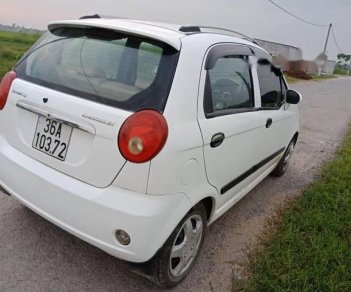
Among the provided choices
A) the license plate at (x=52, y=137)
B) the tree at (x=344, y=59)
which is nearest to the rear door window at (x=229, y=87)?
the license plate at (x=52, y=137)

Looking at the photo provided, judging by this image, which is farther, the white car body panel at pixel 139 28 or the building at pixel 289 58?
the building at pixel 289 58

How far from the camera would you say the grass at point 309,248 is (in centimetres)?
262

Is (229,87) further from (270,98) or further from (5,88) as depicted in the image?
(5,88)

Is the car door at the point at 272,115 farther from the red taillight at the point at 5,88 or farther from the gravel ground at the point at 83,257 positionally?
the red taillight at the point at 5,88

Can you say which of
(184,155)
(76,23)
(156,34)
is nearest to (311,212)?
(184,155)

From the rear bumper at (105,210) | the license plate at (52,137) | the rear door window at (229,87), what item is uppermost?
the rear door window at (229,87)

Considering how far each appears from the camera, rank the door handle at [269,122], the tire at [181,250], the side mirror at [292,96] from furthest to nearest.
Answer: the side mirror at [292,96]
the door handle at [269,122]
the tire at [181,250]

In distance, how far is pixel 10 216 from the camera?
307 cm

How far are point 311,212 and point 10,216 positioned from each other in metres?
2.79

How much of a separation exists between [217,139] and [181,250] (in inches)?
31.0

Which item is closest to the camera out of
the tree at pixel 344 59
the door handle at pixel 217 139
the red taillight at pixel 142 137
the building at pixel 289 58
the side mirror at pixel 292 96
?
the red taillight at pixel 142 137

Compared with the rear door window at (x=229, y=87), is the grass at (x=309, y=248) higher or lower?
lower

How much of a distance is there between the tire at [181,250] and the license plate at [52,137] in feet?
2.72

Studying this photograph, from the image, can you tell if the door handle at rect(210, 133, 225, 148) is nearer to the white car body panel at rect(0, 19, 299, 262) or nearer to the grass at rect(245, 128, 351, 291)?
the white car body panel at rect(0, 19, 299, 262)
